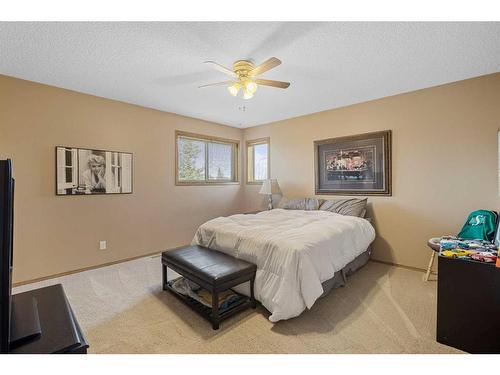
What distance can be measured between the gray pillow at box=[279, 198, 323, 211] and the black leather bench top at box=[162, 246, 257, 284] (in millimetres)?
1931

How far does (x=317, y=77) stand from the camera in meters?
2.73

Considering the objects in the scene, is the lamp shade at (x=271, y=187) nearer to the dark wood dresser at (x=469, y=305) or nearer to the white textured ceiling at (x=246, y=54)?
the white textured ceiling at (x=246, y=54)

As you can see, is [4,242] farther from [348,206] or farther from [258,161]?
[258,161]

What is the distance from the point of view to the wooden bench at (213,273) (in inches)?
75.2

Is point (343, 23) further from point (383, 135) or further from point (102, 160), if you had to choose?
point (102, 160)

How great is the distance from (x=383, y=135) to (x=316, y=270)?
7.79 ft

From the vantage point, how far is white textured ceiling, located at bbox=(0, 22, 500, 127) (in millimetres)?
1844

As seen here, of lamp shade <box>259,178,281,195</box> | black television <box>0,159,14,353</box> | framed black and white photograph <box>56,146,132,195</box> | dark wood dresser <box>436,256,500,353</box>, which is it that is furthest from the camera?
lamp shade <box>259,178,281,195</box>

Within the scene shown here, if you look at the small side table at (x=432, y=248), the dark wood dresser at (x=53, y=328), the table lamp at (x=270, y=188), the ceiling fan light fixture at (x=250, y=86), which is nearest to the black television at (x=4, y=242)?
the dark wood dresser at (x=53, y=328)

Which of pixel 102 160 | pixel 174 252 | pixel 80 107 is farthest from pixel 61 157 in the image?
pixel 174 252

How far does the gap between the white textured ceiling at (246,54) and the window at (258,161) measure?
177 cm

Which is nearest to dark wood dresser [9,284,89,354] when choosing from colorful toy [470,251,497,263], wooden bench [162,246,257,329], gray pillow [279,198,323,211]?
wooden bench [162,246,257,329]

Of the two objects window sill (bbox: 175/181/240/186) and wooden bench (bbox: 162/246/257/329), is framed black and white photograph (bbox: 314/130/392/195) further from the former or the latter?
wooden bench (bbox: 162/246/257/329)

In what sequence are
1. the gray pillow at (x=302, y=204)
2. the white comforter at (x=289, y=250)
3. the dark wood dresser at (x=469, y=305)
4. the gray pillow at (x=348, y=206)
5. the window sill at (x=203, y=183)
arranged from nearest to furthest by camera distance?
the dark wood dresser at (x=469, y=305)
the white comforter at (x=289, y=250)
the gray pillow at (x=348, y=206)
the gray pillow at (x=302, y=204)
the window sill at (x=203, y=183)
